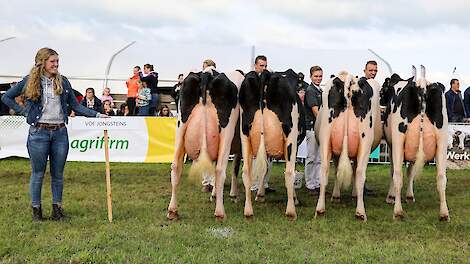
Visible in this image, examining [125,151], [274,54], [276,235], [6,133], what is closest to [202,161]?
[276,235]

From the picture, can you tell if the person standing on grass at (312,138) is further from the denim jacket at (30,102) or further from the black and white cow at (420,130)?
the denim jacket at (30,102)

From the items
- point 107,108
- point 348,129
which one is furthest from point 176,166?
point 107,108

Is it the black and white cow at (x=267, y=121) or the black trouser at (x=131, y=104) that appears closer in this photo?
the black and white cow at (x=267, y=121)

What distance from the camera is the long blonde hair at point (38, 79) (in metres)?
6.40

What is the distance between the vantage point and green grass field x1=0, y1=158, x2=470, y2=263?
17.5 ft

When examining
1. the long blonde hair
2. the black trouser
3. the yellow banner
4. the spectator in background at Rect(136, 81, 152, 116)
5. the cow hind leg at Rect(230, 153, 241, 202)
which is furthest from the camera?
the black trouser

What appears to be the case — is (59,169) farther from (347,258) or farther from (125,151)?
(125,151)

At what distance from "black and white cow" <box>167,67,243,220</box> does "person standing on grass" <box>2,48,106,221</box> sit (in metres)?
1.51

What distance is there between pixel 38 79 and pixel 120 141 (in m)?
6.04

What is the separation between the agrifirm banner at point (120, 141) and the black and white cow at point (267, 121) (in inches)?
220

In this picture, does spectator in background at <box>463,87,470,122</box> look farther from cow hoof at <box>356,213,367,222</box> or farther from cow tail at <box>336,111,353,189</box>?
cow hoof at <box>356,213,367,222</box>

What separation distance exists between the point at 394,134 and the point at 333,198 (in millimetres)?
1872

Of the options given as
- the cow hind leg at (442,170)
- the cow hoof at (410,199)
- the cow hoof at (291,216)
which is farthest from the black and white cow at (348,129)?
the cow hoof at (410,199)

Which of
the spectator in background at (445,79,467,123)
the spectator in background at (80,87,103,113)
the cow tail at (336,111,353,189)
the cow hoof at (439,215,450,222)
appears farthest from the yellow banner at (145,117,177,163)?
the spectator in background at (445,79,467,123)
